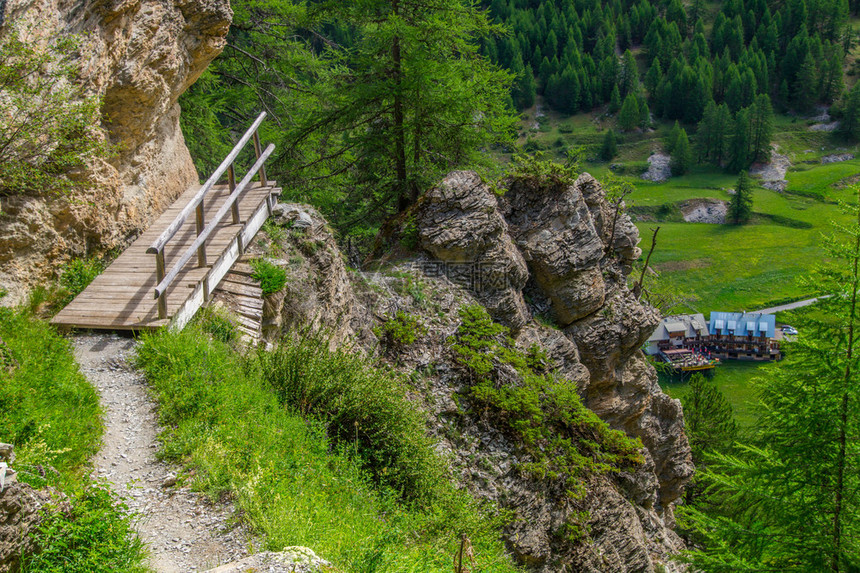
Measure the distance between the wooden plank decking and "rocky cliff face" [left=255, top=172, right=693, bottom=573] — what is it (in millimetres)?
974

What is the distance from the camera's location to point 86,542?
4668mm

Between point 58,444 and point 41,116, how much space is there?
15.6ft

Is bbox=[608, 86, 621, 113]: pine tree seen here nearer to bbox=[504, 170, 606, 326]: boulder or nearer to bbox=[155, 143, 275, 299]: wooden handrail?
bbox=[504, 170, 606, 326]: boulder

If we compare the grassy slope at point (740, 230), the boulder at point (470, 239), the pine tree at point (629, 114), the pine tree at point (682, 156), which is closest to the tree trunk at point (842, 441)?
the boulder at point (470, 239)

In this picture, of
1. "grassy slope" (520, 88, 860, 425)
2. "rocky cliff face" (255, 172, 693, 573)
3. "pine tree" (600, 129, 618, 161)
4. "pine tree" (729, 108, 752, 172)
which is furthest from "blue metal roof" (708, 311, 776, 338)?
"pine tree" (600, 129, 618, 161)

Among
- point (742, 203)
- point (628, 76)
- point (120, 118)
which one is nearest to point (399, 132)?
point (120, 118)

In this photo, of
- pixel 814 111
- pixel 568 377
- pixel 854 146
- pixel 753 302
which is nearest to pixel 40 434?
pixel 568 377

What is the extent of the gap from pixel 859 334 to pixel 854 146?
13085 cm

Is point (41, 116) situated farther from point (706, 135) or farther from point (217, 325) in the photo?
point (706, 135)

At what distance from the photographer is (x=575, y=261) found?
49.1 feet

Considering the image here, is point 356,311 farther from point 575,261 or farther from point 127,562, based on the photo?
point 127,562

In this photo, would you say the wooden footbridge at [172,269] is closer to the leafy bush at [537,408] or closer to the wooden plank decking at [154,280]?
the wooden plank decking at [154,280]

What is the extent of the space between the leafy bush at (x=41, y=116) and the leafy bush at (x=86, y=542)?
4765 millimetres

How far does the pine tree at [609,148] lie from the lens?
118 metres
